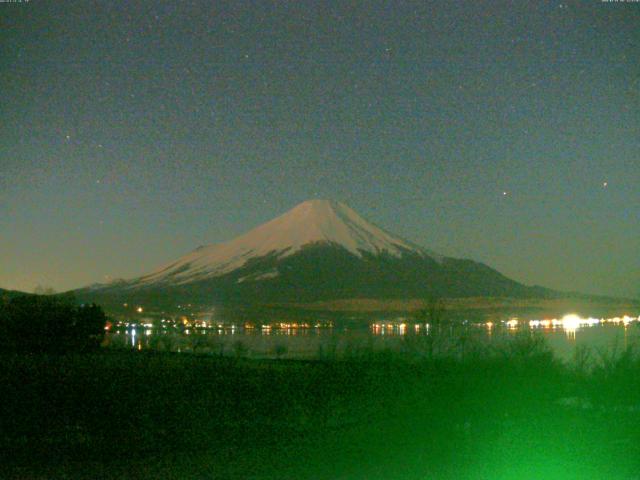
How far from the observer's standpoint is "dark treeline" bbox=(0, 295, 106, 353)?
2803 cm

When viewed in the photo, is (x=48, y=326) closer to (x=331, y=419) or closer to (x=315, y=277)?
(x=331, y=419)

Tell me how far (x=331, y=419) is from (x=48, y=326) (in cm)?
1708

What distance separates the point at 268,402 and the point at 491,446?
417 cm

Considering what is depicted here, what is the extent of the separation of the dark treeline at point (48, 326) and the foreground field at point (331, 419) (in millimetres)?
9221

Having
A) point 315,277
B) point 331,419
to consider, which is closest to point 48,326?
point 331,419

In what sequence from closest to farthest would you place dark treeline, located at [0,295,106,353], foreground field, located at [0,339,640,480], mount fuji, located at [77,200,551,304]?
foreground field, located at [0,339,640,480]
dark treeline, located at [0,295,106,353]
mount fuji, located at [77,200,551,304]

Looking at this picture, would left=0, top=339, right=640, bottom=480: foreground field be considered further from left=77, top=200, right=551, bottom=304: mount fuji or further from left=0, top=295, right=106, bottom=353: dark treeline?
left=77, top=200, right=551, bottom=304: mount fuji

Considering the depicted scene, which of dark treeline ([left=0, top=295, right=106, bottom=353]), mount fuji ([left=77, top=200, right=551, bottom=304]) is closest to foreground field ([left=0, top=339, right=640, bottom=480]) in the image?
dark treeline ([left=0, top=295, right=106, bottom=353])

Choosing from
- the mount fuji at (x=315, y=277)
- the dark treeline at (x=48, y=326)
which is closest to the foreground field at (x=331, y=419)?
the dark treeline at (x=48, y=326)

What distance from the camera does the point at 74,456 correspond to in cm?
1099

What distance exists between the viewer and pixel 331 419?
1457 cm

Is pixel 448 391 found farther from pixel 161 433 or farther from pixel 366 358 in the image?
pixel 161 433

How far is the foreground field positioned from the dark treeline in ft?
30.3

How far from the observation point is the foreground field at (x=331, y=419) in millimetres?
10656
